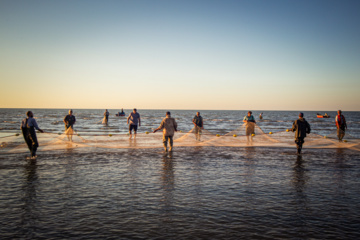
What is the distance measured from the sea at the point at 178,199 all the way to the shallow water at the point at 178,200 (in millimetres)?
17

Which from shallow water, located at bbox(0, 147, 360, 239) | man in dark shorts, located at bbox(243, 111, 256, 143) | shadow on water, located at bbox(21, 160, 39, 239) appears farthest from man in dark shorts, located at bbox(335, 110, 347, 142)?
shadow on water, located at bbox(21, 160, 39, 239)

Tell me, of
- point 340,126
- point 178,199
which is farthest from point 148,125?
point 178,199

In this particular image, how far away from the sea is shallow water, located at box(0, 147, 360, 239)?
2 cm

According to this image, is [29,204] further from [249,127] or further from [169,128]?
[249,127]

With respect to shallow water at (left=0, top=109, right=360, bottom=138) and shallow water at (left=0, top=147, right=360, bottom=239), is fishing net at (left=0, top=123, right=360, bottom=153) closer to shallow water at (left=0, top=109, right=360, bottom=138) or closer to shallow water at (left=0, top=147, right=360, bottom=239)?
shallow water at (left=0, top=147, right=360, bottom=239)

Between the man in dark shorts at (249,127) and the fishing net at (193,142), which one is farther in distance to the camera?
the man in dark shorts at (249,127)

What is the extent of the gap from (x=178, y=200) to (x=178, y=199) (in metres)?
0.07

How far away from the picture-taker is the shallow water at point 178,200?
455 centimetres

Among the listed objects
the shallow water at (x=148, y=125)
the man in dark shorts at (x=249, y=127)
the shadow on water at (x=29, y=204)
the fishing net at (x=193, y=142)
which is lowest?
the shallow water at (x=148, y=125)

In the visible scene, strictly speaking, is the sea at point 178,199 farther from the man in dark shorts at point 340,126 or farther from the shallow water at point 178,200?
the man in dark shorts at point 340,126

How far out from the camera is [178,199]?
239 inches

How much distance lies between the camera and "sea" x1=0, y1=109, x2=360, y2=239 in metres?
4.55

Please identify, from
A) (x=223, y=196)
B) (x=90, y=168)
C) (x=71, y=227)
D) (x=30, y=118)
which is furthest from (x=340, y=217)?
(x=30, y=118)

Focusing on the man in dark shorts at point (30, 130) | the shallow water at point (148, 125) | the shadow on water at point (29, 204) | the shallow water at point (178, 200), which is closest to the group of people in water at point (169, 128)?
the man in dark shorts at point (30, 130)
